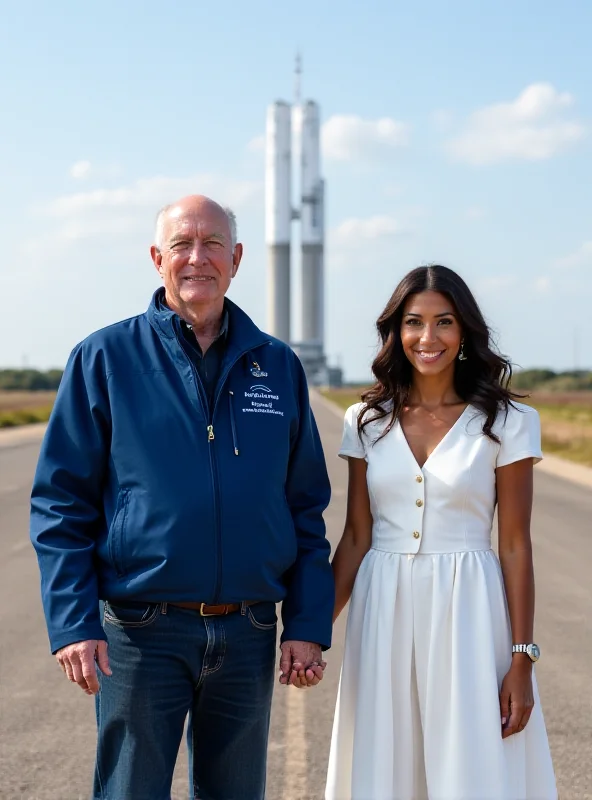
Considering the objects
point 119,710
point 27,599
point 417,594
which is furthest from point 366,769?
point 27,599

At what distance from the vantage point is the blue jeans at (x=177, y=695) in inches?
113

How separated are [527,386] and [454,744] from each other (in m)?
89.9

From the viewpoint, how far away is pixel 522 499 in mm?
3143

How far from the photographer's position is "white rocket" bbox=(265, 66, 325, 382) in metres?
92.6

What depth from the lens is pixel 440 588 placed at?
3.10 meters

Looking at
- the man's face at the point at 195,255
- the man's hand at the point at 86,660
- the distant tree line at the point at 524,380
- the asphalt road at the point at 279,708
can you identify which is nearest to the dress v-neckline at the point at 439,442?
the man's face at the point at 195,255

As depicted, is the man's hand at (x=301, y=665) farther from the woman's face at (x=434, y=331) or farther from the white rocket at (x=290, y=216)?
the white rocket at (x=290, y=216)

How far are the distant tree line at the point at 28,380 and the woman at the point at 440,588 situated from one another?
96352 millimetres

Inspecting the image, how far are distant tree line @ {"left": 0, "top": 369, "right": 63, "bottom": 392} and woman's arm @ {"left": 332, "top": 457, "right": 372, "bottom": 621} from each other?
9626cm

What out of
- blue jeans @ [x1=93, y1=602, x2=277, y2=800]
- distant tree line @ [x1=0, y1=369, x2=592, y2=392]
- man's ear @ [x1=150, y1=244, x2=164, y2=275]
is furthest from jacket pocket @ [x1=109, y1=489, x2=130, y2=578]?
distant tree line @ [x1=0, y1=369, x2=592, y2=392]

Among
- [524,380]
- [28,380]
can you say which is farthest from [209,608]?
[28,380]

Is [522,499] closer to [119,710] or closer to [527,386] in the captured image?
[119,710]

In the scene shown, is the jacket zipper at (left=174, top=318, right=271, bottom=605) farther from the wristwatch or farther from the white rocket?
the white rocket

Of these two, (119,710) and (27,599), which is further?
(27,599)
